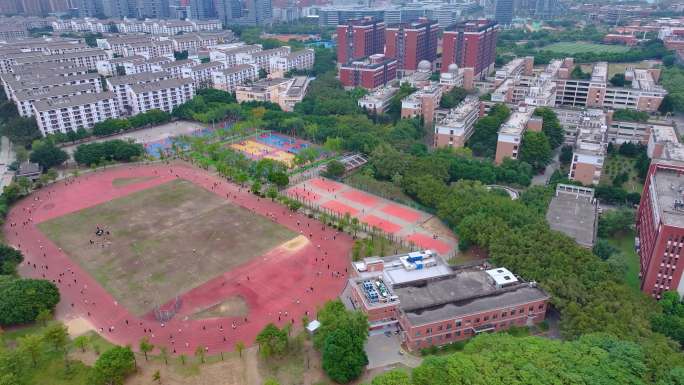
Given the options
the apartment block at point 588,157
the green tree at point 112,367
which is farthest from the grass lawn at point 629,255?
the green tree at point 112,367

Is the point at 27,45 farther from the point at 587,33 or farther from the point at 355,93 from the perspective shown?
the point at 587,33

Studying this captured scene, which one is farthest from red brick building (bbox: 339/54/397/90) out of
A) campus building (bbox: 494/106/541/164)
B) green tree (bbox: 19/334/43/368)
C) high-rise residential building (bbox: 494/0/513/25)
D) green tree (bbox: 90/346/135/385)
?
high-rise residential building (bbox: 494/0/513/25)

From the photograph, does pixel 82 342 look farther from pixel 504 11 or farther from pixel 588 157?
pixel 504 11

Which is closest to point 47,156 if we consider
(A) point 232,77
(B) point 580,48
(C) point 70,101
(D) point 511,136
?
(C) point 70,101

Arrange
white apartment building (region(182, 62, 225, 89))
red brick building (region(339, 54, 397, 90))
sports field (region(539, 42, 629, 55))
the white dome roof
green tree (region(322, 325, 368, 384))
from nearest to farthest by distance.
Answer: green tree (region(322, 325, 368, 384)) → red brick building (region(339, 54, 397, 90)) → white apartment building (region(182, 62, 225, 89)) → the white dome roof → sports field (region(539, 42, 629, 55))

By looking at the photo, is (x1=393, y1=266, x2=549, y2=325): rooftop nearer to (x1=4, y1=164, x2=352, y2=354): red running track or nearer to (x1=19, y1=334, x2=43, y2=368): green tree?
(x1=4, y1=164, x2=352, y2=354): red running track

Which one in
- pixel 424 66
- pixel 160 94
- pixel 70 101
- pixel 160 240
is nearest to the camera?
pixel 160 240
